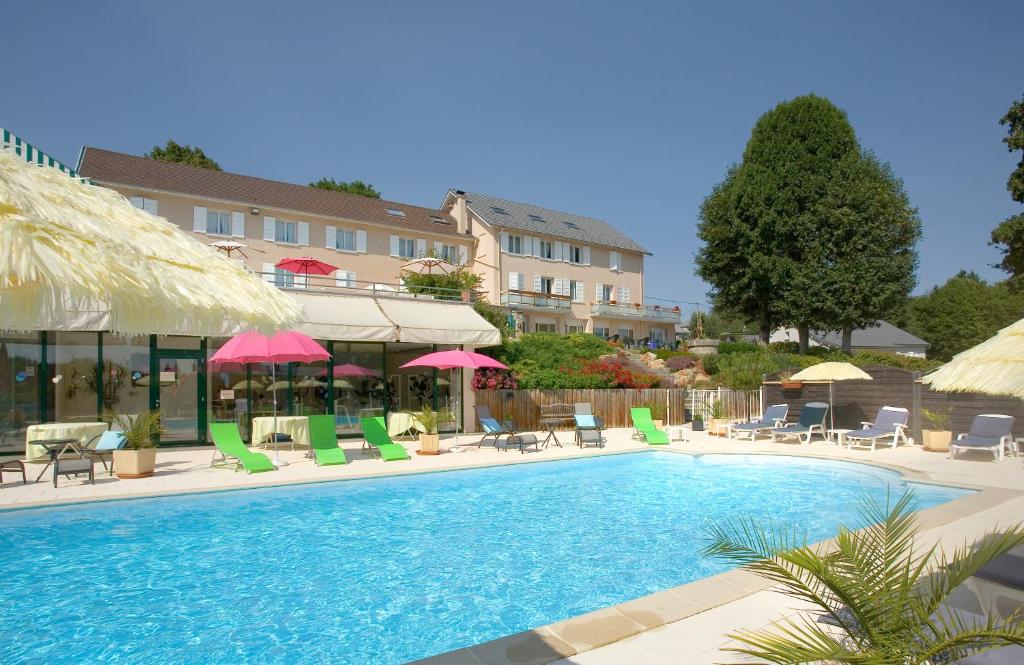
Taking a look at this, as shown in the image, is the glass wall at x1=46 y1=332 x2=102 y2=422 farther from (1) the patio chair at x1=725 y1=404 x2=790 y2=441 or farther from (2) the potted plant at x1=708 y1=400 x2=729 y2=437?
(1) the patio chair at x1=725 y1=404 x2=790 y2=441

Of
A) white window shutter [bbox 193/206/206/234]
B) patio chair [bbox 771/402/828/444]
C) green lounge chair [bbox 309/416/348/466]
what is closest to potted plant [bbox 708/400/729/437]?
patio chair [bbox 771/402/828/444]

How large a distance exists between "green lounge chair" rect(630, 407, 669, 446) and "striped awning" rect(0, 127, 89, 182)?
14.6m

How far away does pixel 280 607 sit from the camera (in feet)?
19.1

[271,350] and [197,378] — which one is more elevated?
[271,350]

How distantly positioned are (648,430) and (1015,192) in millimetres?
18297

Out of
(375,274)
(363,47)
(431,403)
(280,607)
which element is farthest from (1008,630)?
(375,274)

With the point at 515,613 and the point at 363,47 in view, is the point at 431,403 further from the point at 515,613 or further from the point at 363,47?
the point at 515,613

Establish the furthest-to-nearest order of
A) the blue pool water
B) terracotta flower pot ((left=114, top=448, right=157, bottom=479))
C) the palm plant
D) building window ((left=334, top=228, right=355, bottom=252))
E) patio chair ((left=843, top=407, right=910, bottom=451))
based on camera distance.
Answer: building window ((left=334, top=228, right=355, bottom=252)) < patio chair ((left=843, top=407, right=910, bottom=451)) < terracotta flower pot ((left=114, top=448, right=157, bottom=479)) < the blue pool water < the palm plant

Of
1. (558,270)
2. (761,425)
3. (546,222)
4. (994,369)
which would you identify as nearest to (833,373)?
(761,425)

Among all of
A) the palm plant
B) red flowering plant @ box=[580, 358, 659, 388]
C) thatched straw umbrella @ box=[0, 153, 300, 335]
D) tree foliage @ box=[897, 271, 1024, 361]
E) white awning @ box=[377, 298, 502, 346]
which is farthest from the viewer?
tree foliage @ box=[897, 271, 1024, 361]

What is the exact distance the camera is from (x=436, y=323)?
19031mm

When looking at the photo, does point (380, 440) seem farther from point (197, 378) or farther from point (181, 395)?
point (181, 395)

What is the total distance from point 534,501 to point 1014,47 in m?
19.5

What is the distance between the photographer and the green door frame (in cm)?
1583
